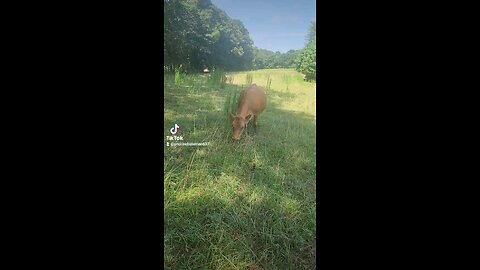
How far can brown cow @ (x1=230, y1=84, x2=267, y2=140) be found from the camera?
7.93 feet

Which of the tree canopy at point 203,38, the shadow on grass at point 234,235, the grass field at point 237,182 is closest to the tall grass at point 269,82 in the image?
the grass field at point 237,182

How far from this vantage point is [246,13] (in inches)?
95.5

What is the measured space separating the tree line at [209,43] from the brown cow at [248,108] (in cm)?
17

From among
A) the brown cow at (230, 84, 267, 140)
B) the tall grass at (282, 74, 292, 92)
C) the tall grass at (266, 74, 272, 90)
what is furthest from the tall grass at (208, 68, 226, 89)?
the tall grass at (282, 74, 292, 92)

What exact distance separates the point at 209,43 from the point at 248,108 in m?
0.47

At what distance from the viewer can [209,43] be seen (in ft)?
7.97

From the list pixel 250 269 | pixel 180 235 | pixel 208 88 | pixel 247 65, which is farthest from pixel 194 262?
pixel 247 65

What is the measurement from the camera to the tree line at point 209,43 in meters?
2.29

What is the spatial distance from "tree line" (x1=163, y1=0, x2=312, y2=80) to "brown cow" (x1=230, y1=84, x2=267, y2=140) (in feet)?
0.55

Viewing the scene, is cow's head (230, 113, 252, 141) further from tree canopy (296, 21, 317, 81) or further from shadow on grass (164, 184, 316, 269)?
tree canopy (296, 21, 317, 81)

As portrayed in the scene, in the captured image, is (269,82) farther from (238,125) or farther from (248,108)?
(238,125)

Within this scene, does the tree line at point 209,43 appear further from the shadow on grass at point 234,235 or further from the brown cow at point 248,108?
the shadow on grass at point 234,235
